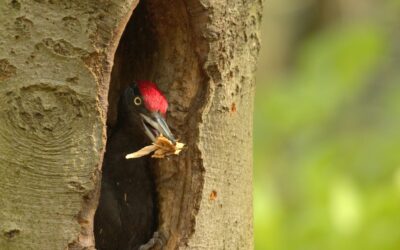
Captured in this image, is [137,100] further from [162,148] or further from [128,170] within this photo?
[162,148]

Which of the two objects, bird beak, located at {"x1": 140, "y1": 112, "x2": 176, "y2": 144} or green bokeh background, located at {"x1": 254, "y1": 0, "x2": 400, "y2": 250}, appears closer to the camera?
bird beak, located at {"x1": 140, "y1": 112, "x2": 176, "y2": 144}

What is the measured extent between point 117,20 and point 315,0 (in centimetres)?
826

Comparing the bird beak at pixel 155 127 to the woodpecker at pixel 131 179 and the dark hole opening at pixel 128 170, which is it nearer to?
the woodpecker at pixel 131 179

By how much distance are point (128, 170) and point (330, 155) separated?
7.57ft

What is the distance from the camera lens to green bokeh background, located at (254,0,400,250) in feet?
18.8

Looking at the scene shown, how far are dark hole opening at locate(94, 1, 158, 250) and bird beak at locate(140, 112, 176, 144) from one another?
4.3 inches

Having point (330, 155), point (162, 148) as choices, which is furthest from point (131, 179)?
point (330, 155)

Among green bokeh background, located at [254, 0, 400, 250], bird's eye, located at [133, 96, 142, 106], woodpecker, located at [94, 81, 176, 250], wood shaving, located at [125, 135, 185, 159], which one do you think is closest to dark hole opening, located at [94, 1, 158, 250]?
woodpecker, located at [94, 81, 176, 250]

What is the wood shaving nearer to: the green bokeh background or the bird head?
the bird head

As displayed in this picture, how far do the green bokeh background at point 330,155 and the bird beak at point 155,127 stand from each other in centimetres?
162

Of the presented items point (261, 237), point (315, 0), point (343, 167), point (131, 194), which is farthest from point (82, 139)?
A: point (315, 0)

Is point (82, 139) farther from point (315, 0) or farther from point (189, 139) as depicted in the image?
point (315, 0)

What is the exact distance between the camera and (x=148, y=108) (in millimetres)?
4152

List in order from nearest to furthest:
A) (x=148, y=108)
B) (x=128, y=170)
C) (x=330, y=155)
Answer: (x=148, y=108) < (x=128, y=170) < (x=330, y=155)
